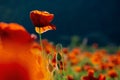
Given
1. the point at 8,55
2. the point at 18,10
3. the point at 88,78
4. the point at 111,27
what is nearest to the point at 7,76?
the point at 8,55

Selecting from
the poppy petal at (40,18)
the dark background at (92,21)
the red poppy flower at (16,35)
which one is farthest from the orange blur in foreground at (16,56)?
the dark background at (92,21)

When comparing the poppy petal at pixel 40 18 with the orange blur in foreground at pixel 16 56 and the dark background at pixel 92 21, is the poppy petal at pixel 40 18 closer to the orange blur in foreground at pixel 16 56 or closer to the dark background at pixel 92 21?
the orange blur in foreground at pixel 16 56

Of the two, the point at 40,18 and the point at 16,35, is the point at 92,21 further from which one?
the point at 16,35

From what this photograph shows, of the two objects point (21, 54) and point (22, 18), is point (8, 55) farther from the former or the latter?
point (22, 18)

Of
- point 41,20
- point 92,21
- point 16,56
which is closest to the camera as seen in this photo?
point 16,56

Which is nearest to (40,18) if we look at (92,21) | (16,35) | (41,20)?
(41,20)

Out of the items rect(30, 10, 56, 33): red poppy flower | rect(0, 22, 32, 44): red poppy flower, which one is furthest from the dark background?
rect(0, 22, 32, 44): red poppy flower

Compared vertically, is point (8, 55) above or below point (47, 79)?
above

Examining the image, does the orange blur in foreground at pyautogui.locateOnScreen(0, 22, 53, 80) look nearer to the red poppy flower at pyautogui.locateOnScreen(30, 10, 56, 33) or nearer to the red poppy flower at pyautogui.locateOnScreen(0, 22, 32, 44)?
the red poppy flower at pyautogui.locateOnScreen(0, 22, 32, 44)

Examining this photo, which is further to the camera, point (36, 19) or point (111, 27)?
point (111, 27)
